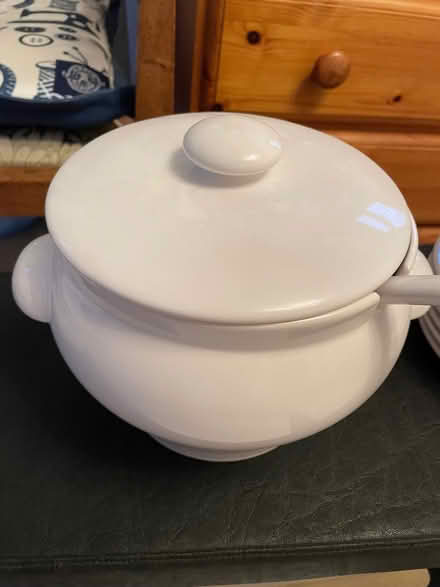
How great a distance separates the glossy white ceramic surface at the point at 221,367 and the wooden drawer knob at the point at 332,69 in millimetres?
476

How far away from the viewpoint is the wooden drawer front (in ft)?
2.28

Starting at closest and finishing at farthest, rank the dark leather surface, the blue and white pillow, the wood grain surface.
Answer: the dark leather surface, the wood grain surface, the blue and white pillow

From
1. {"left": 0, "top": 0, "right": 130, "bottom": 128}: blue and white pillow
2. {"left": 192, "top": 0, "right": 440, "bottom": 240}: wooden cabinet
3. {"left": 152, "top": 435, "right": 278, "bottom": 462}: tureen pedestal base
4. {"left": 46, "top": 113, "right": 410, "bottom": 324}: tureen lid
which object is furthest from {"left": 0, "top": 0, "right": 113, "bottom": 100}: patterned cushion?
{"left": 152, "top": 435, "right": 278, "bottom": 462}: tureen pedestal base

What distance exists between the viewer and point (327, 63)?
2.35 feet

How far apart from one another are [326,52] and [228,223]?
20.4 inches

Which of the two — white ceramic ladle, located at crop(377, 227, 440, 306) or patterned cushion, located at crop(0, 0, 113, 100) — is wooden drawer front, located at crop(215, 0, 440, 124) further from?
white ceramic ladle, located at crop(377, 227, 440, 306)

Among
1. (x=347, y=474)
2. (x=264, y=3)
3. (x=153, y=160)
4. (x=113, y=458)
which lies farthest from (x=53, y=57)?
(x=347, y=474)

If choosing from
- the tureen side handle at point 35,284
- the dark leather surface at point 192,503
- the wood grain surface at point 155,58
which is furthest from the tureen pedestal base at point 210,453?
the wood grain surface at point 155,58

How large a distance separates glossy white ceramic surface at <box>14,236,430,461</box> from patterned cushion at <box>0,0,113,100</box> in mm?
517

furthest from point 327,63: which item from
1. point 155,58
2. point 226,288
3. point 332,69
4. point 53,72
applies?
point 226,288

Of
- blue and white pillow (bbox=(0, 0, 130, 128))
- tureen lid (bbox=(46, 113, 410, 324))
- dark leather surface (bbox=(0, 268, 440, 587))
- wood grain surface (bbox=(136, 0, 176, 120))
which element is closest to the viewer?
tureen lid (bbox=(46, 113, 410, 324))

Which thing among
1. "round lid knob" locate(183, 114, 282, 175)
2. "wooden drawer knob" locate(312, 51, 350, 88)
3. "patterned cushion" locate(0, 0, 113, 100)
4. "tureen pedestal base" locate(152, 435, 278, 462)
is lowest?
"tureen pedestal base" locate(152, 435, 278, 462)

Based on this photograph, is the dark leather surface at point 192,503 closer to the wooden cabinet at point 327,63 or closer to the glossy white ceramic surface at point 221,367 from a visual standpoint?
the glossy white ceramic surface at point 221,367

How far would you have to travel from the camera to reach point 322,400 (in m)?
0.36
